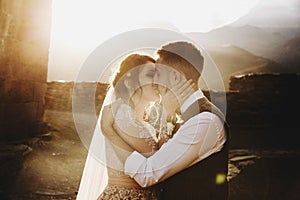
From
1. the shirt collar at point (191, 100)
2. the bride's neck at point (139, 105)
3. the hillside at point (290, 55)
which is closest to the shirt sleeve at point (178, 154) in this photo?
the shirt collar at point (191, 100)

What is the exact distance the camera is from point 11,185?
17.4 feet

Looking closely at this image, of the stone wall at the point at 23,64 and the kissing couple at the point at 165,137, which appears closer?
the kissing couple at the point at 165,137

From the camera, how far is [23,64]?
7074 millimetres

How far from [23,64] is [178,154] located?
5.86 m

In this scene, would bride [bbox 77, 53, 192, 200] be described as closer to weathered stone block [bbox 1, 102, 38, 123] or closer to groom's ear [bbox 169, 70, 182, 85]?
groom's ear [bbox 169, 70, 182, 85]

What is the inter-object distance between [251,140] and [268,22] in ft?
61.6

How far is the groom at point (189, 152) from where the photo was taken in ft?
6.63

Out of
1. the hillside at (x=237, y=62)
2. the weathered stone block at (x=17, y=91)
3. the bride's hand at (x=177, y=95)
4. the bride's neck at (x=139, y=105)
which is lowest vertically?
the hillside at (x=237, y=62)

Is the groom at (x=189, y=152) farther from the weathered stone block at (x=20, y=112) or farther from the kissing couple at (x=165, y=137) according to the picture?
the weathered stone block at (x=20, y=112)

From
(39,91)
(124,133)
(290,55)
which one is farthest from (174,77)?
(290,55)

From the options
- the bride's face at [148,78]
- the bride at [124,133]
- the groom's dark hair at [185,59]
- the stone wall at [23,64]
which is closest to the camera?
the bride at [124,133]

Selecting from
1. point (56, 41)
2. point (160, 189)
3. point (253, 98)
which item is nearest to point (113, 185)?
point (160, 189)

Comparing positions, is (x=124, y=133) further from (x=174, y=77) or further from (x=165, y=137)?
(x=174, y=77)

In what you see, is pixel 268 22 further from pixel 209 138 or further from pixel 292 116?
pixel 209 138
